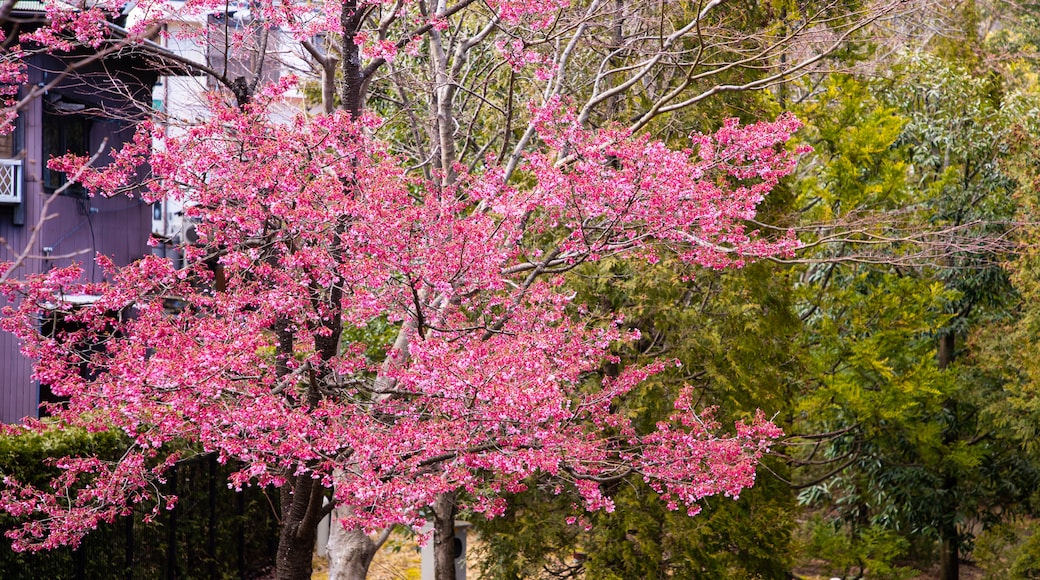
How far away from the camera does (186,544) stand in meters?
11.9

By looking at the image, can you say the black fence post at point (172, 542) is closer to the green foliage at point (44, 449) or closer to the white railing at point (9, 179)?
the green foliage at point (44, 449)

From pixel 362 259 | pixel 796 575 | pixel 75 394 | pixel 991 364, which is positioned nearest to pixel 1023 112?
pixel 991 364

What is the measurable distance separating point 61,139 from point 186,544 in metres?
6.36

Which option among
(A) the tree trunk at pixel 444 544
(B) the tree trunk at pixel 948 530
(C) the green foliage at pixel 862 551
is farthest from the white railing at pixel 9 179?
(B) the tree trunk at pixel 948 530

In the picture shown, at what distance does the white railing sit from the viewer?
13727mm

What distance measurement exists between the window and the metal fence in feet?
15.1

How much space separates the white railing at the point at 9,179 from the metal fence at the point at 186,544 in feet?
14.8

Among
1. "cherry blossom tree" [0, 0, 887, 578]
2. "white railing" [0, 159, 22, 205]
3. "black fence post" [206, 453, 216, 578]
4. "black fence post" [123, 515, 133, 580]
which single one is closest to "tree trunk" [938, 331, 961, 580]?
"cherry blossom tree" [0, 0, 887, 578]

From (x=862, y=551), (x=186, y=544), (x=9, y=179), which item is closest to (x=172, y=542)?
(x=186, y=544)

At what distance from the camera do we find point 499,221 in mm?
8547

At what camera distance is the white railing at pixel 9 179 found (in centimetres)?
1373

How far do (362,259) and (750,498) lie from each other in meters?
6.12

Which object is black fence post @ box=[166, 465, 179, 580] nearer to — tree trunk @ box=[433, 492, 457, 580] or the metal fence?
the metal fence

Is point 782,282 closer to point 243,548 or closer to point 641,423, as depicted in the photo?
point 641,423
